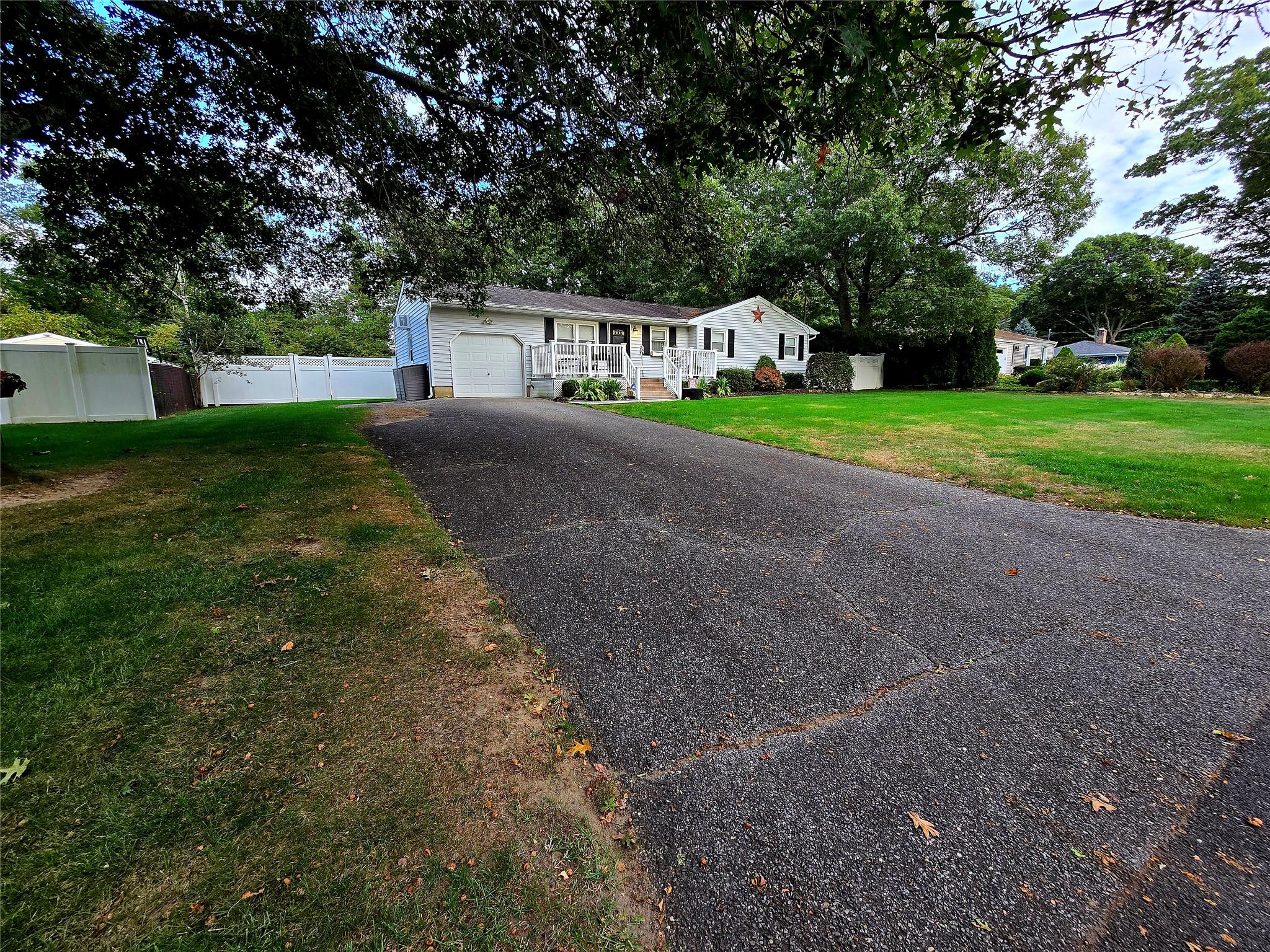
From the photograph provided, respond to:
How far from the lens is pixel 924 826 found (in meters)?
1.61

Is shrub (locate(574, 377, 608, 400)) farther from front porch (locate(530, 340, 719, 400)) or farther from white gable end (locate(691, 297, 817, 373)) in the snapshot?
white gable end (locate(691, 297, 817, 373))

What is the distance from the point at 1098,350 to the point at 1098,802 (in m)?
50.7

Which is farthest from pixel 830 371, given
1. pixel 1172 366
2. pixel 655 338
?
pixel 1172 366

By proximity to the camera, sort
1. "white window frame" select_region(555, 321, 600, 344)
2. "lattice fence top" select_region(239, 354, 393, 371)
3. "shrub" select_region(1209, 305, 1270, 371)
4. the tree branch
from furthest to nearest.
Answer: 1. "white window frame" select_region(555, 321, 600, 344)
2. "lattice fence top" select_region(239, 354, 393, 371)
3. "shrub" select_region(1209, 305, 1270, 371)
4. the tree branch

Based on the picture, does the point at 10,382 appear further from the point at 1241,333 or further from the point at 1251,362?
the point at 1241,333

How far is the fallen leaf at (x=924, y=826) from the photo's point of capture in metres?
1.59

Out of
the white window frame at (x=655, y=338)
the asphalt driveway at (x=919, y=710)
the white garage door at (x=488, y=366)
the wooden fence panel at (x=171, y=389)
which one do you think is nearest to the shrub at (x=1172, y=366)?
the white window frame at (x=655, y=338)

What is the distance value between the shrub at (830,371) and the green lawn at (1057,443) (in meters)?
7.08

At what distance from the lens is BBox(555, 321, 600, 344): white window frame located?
17609mm

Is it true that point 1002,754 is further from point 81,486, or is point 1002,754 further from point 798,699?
point 81,486

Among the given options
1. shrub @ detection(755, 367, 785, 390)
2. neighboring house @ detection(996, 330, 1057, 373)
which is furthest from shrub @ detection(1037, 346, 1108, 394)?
neighboring house @ detection(996, 330, 1057, 373)

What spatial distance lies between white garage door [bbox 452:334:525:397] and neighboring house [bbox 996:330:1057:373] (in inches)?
1529

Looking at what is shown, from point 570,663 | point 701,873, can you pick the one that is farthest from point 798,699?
point 570,663

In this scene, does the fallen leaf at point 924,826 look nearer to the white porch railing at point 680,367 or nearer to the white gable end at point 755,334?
the white porch railing at point 680,367
